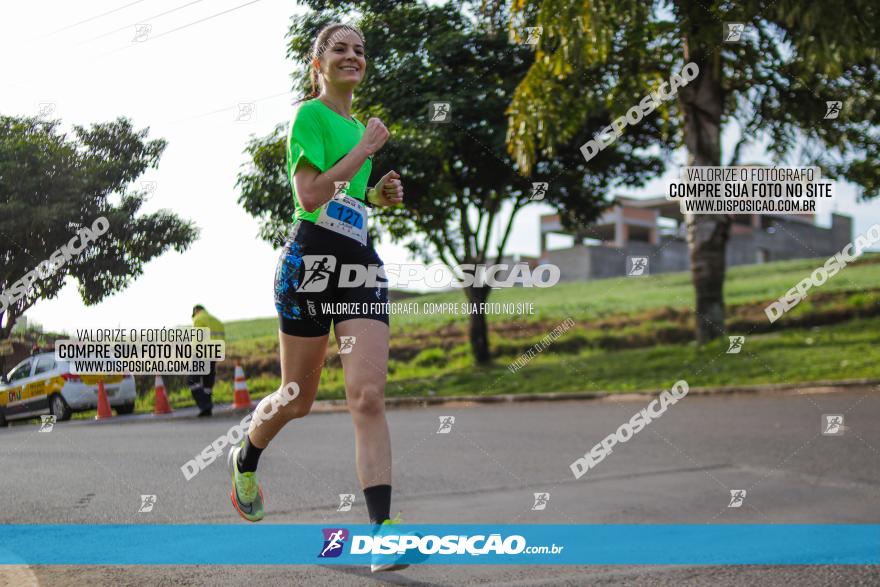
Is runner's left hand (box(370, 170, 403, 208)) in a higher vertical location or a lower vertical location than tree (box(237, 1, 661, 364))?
lower

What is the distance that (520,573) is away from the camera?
358 centimetres

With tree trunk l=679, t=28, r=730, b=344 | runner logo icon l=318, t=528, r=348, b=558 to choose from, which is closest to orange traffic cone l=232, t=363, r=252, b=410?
runner logo icon l=318, t=528, r=348, b=558

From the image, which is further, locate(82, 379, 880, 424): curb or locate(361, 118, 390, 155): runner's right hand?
locate(82, 379, 880, 424): curb

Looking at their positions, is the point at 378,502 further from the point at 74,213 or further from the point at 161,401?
the point at 74,213

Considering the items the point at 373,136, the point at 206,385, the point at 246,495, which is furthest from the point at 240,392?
the point at 373,136

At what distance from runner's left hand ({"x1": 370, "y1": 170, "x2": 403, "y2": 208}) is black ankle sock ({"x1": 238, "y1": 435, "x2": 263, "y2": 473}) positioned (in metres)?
1.07

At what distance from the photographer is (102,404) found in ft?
15.4

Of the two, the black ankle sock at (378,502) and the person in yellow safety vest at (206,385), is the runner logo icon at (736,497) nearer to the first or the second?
the black ankle sock at (378,502)

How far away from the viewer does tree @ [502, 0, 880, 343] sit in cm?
1118

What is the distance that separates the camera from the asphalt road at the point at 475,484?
358 cm

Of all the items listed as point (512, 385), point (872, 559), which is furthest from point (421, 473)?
point (512, 385)

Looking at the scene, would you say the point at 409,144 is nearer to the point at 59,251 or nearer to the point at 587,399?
the point at 59,251

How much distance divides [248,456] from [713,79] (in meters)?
11.7

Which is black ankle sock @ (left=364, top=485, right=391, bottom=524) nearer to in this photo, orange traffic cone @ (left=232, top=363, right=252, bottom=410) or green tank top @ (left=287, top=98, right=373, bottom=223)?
green tank top @ (left=287, top=98, right=373, bottom=223)
